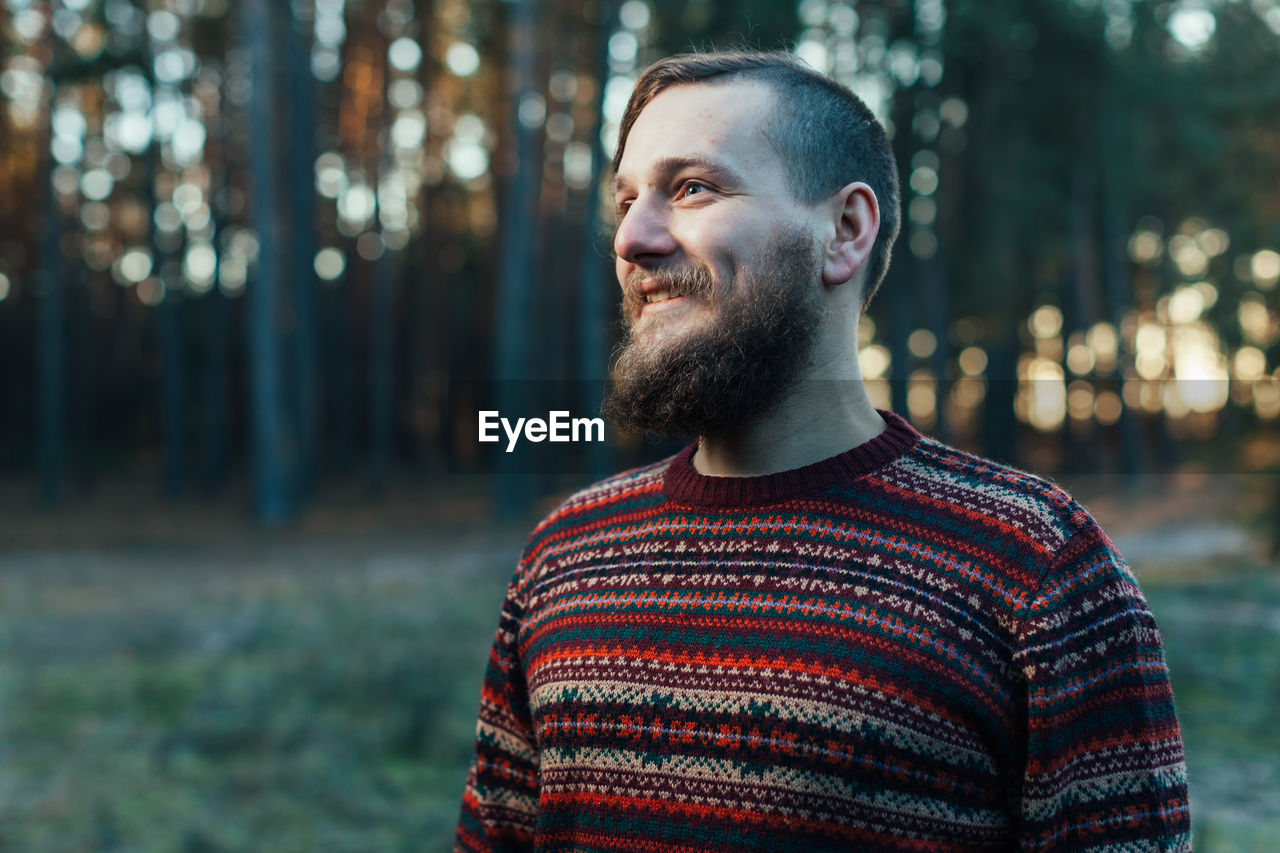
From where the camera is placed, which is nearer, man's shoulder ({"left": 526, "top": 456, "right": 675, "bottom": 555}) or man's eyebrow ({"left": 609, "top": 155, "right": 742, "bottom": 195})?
man's eyebrow ({"left": 609, "top": 155, "right": 742, "bottom": 195})

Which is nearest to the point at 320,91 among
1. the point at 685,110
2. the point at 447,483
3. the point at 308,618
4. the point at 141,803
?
the point at 447,483

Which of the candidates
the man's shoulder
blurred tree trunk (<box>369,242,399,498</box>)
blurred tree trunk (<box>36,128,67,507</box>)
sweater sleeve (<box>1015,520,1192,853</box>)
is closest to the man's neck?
the man's shoulder

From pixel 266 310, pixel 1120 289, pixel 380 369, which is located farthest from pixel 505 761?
pixel 1120 289

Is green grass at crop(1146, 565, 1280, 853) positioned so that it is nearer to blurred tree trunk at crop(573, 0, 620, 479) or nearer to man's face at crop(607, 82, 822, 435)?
man's face at crop(607, 82, 822, 435)

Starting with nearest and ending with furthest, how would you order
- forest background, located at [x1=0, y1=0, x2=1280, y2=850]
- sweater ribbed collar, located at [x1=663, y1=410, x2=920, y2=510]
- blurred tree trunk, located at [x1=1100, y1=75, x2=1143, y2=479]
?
sweater ribbed collar, located at [x1=663, y1=410, x2=920, y2=510]
forest background, located at [x1=0, y1=0, x2=1280, y2=850]
blurred tree trunk, located at [x1=1100, y1=75, x2=1143, y2=479]

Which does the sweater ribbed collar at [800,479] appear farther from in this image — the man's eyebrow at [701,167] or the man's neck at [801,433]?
the man's eyebrow at [701,167]

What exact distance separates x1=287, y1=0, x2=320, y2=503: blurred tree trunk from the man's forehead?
20.7m

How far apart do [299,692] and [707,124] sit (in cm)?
747

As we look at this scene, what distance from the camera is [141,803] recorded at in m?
6.33

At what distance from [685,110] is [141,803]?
6.03m

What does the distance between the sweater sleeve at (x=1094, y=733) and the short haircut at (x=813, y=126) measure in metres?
0.81

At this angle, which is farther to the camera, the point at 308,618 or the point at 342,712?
the point at 308,618

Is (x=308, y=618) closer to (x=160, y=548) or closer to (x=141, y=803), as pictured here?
(x=141, y=803)

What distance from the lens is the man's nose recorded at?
199 cm
